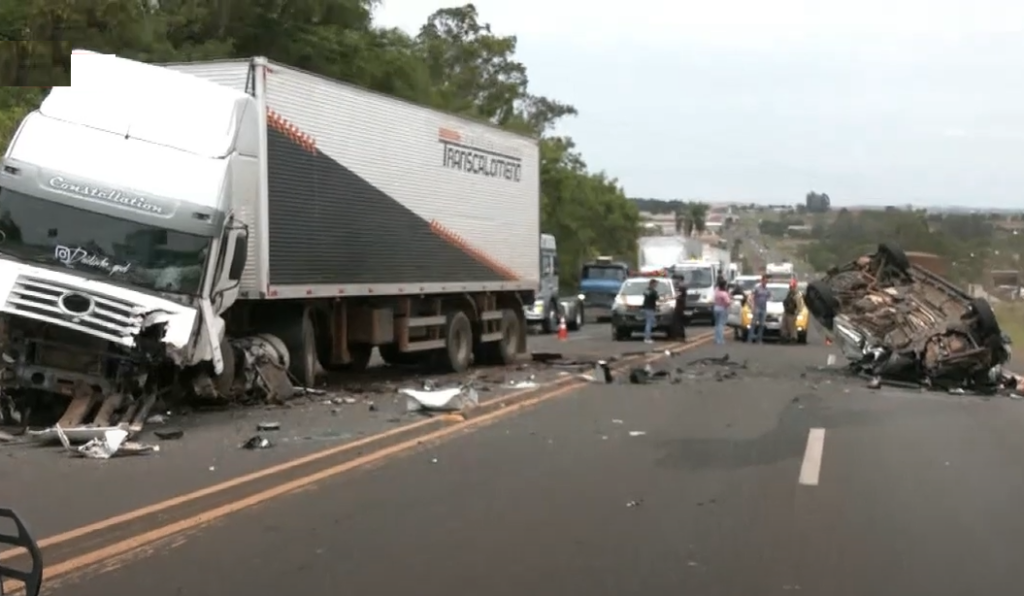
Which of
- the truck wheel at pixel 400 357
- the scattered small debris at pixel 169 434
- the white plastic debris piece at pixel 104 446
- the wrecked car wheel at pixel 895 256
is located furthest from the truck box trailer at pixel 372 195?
the wrecked car wheel at pixel 895 256

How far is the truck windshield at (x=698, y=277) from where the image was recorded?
42.2 m

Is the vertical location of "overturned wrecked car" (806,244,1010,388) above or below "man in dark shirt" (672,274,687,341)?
above

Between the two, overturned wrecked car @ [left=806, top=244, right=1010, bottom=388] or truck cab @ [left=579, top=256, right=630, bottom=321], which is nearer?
overturned wrecked car @ [left=806, top=244, right=1010, bottom=388]

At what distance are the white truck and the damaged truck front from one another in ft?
0.06

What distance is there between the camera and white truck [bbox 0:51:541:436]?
1204 centimetres

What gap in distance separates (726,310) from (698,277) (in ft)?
35.5

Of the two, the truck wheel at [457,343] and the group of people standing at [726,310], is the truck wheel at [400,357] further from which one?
the group of people standing at [726,310]

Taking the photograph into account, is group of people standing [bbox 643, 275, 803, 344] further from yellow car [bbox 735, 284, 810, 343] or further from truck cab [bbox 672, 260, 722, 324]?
truck cab [bbox 672, 260, 722, 324]

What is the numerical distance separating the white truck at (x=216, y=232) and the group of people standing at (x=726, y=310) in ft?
36.7

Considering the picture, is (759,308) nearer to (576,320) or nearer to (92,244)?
(576,320)

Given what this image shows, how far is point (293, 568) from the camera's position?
7.29 m

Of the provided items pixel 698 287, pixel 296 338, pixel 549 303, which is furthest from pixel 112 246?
pixel 698 287

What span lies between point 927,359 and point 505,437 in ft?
31.3

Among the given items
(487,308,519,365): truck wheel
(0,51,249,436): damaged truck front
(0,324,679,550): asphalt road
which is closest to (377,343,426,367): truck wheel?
(487,308,519,365): truck wheel
